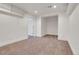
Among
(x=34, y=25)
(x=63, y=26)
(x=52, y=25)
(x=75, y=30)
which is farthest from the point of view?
(x=52, y=25)

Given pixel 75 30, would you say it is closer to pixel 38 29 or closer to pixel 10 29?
pixel 10 29

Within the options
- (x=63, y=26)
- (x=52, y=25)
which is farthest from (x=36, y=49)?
(x=52, y=25)

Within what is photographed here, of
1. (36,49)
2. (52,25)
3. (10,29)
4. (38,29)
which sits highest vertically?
(52,25)

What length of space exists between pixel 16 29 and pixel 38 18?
2576 millimetres

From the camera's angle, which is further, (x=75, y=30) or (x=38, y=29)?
(x=38, y=29)

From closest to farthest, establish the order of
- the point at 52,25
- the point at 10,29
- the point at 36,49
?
the point at 36,49, the point at 10,29, the point at 52,25

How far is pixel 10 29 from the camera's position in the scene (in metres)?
4.00

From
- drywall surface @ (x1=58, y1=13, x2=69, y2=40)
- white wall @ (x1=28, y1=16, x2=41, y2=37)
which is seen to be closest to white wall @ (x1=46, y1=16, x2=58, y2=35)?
white wall @ (x1=28, y1=16, x2=41, y2=37)

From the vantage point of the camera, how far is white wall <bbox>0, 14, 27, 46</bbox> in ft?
11.6

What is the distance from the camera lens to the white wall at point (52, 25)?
716 cm

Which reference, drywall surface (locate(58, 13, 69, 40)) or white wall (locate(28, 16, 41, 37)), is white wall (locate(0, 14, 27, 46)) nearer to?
white wall (locate(28, 16, 41, 37))

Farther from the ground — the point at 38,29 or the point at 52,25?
the point at 52,25

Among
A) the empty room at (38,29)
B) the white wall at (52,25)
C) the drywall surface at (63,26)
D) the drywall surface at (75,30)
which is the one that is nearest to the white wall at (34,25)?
the empty room at (38,29)

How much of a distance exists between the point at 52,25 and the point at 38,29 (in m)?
1.37
